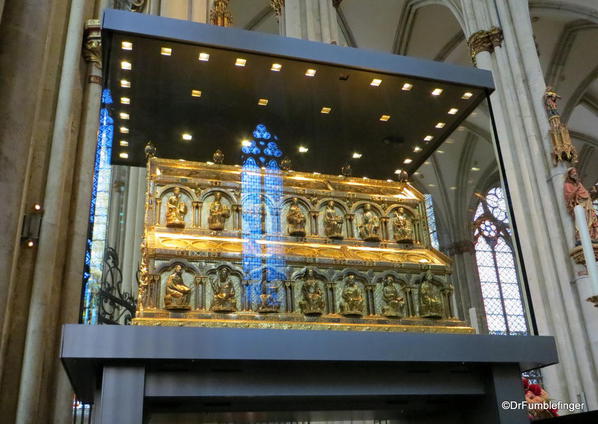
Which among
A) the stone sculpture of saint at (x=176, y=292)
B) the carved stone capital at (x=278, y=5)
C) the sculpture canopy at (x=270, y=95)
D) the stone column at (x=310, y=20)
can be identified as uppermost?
the carved stone capital at (x=278, y=5)

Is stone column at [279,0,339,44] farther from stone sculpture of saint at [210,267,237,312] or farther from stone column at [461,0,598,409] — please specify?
stone sculpture of saint at [210,267,237,312]

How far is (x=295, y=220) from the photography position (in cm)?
430

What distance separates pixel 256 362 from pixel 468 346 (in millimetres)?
1298

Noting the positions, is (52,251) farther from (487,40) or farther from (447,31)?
(447,31)

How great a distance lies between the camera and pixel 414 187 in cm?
490

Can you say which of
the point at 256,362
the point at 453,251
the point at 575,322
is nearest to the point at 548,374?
the point at 575,322

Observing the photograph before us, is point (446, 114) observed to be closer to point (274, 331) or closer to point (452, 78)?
point (452, 78)

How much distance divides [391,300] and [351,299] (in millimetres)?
305

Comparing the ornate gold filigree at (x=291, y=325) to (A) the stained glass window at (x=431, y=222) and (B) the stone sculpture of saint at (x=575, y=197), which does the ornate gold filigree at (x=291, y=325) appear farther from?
(B) the stone sculpture of saint at (x=575, y=197)

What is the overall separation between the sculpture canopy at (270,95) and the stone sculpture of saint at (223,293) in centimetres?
91

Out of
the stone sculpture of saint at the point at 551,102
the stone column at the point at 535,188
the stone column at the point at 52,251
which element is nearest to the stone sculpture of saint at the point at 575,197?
the stone column at the point at 535,188

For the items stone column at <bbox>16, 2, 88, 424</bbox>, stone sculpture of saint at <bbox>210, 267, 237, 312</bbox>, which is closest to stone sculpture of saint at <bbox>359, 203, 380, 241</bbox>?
stone sculpture of saint at <bbox>210, 267, 237, 312</bbox>

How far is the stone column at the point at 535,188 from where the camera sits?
37.0ft

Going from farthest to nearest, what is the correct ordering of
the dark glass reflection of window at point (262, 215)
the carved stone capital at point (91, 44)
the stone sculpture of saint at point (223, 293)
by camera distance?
the carved stone capital at point (91, 44) → the dark glass reflection of window at point (262, 215) → the stone sculpture of saint at point (223, 293)
